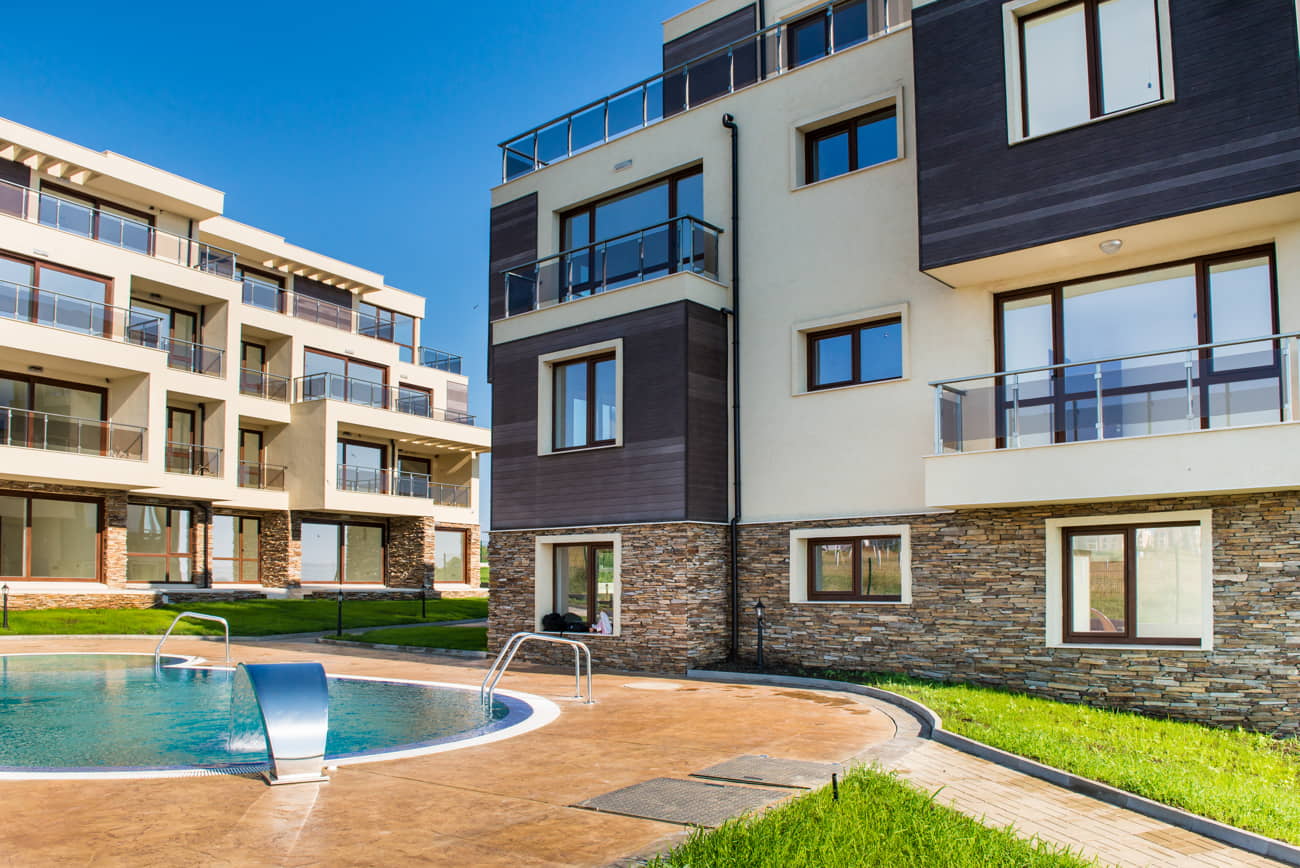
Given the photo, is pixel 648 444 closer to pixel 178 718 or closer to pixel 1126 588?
pixel 1126 588

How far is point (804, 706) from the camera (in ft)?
38.1

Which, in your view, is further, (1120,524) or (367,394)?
(367,394)

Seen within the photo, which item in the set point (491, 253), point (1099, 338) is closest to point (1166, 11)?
point (1099, 338)

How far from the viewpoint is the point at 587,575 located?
16984mm

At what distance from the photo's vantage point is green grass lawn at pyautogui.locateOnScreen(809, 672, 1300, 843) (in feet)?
22.3

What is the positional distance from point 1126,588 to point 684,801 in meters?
7.41

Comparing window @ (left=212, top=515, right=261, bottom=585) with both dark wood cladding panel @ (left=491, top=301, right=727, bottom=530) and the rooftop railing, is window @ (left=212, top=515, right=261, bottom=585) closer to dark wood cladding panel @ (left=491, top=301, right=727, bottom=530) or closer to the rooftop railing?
dark wood cladding panel @ (left=491, top=301, right=727, bottom=530)

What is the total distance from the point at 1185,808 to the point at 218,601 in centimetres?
2823

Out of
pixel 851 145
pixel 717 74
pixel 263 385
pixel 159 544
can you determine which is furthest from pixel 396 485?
pixel 851 145

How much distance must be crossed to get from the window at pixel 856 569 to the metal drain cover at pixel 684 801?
23.9 ft

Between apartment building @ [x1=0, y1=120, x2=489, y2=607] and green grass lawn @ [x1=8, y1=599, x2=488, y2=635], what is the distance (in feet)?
6.40

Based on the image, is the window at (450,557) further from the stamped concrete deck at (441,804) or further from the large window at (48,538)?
the stamped concrete deck at (441,804)

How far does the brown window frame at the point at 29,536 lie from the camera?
25406 millimetres

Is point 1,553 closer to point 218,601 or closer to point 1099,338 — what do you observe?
point 218,601
